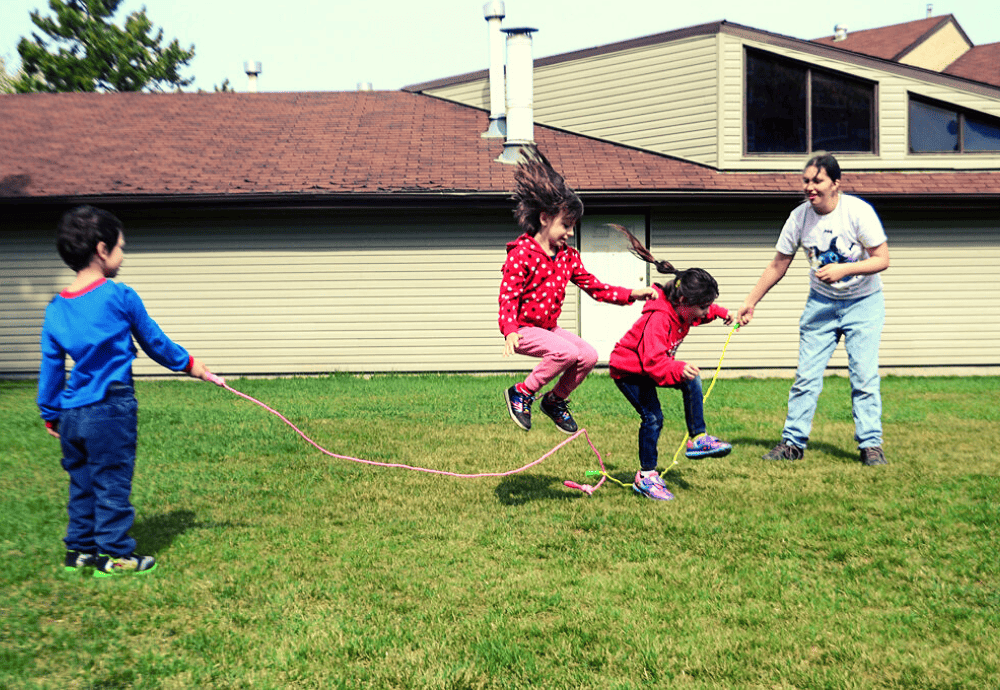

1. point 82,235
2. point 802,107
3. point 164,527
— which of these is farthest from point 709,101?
point 82,235

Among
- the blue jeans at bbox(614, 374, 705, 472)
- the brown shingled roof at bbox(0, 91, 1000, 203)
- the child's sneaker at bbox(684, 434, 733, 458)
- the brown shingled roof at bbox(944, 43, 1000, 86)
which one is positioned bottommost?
the child's sneaker at bbox(684, 434, 733, 458)

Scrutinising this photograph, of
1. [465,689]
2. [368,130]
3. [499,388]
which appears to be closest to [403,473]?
[465,689]

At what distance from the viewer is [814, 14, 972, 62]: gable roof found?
28.7 m

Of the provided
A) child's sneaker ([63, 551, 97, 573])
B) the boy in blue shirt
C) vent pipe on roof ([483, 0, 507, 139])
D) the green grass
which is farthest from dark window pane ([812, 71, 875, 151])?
child's sneaker ([63, 551, 97, 573])

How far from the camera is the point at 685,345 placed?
16484 millimetres

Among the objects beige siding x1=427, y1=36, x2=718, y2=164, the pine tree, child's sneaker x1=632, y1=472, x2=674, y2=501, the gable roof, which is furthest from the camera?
the pine tree

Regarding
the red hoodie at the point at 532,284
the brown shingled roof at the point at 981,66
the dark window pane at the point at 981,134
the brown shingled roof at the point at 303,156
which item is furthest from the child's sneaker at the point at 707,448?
the brown shingled roof at the point at 981,66

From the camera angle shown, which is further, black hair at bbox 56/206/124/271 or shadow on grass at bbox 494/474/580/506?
shadow on grass at bbox 494/474/580/506

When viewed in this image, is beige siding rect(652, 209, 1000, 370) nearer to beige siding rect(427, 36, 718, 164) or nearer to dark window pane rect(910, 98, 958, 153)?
dark window pane rect(910, 98, 958, 153)

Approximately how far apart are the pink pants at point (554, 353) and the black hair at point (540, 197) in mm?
779

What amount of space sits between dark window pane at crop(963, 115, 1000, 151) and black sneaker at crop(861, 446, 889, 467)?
1125 centimetres

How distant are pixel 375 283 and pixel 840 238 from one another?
397 inches

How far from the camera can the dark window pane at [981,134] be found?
1673 cm

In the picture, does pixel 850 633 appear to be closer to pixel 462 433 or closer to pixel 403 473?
pixel 403 473
